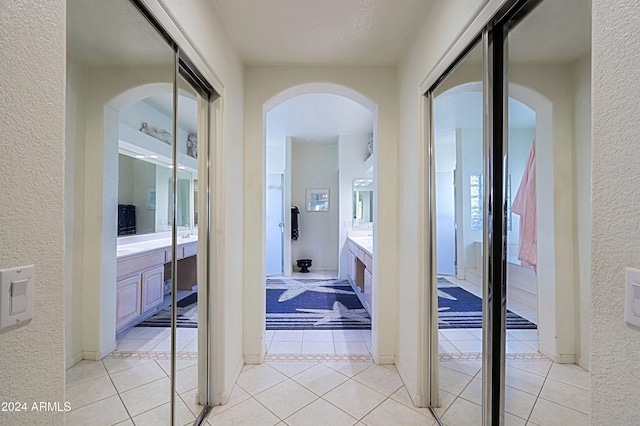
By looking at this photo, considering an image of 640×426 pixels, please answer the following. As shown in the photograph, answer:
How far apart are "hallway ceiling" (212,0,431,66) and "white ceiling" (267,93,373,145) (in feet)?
4.62

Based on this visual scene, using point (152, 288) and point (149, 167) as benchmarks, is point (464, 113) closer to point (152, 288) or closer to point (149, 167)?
point (149, 167)

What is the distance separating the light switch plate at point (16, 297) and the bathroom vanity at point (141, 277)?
532 millimetres

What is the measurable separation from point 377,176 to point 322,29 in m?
1.15

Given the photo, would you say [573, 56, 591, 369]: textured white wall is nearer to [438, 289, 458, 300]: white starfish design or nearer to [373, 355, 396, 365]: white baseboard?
[438, 289, 458, 300]: white starfish design

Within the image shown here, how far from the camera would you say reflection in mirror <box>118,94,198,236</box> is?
1.11 m

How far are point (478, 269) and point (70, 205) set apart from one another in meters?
1.58

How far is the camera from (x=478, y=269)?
1.37 metres

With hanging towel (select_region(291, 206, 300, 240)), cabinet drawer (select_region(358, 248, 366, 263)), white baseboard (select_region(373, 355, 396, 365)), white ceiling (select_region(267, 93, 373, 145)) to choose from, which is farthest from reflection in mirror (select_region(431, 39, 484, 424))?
hanging towel (select_region(291, 206, 300, 240))

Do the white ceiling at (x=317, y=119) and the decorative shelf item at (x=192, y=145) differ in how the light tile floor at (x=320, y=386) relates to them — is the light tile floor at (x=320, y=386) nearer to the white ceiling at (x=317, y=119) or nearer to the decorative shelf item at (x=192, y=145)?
the decorative shelf item at (x=192, y=145)

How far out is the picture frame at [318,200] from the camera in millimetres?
6336

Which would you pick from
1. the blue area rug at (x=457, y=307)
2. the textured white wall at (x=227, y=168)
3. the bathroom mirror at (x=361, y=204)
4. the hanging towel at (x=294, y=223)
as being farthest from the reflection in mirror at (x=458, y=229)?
the hanging towel at (x=294, y=223)

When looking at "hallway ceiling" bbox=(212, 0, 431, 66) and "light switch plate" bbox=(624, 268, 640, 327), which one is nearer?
"light switch plate" bbox=(624, 268, 640, 327)

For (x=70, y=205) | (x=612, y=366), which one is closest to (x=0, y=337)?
(x=70, y=205)

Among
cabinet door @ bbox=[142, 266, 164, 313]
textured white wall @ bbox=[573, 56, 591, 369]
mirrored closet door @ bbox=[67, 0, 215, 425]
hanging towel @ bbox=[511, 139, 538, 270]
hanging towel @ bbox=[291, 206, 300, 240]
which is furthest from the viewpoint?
hanging towel @ bbox=[291, 206, 300, 240]
